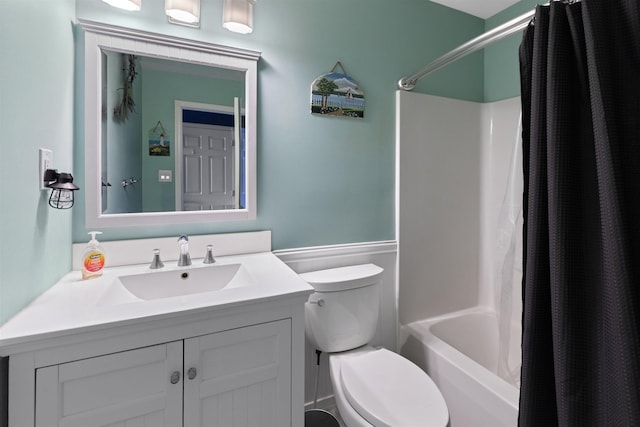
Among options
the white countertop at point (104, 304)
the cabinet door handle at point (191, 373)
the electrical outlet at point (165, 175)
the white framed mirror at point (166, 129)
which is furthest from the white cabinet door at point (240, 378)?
the electrical outlet at point (165, 175)

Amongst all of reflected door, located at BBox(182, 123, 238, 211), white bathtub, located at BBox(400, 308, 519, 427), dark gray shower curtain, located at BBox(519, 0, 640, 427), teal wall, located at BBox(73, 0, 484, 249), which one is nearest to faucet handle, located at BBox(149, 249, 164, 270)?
teal wall, located at BBox(73, 0, 484, 249)

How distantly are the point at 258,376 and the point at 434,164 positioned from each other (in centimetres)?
159

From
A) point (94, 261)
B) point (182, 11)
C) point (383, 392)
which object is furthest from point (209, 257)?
point (182, 11)

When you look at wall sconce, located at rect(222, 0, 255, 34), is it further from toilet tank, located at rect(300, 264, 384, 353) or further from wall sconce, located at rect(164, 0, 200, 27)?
toilet tank, located at rect(300, 264, 384, 353)

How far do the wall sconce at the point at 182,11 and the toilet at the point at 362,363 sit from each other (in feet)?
4.19

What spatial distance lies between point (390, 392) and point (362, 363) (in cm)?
21

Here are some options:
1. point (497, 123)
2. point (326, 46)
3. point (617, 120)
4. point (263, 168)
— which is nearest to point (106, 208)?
point (263, 168)

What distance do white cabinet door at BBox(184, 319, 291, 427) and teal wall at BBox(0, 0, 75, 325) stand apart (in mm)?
533

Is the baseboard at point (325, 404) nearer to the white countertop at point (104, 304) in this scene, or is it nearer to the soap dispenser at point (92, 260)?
the white countertop at point (104, 304)

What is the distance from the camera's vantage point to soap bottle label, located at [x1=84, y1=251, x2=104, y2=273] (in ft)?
3.85

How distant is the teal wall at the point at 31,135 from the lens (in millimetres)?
829

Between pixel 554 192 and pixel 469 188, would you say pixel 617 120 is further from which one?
pixel 469 188

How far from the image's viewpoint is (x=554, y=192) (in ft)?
2.23

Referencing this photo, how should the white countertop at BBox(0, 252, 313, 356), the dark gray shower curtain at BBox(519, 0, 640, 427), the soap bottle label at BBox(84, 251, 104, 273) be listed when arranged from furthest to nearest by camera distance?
the soap bottle label at BBox(84, 251, 104, 273) < the white countertop at BBox(0, 252, 313, 356) < the dark gray shower curtain at BBox(519, 0, 640, 427)
